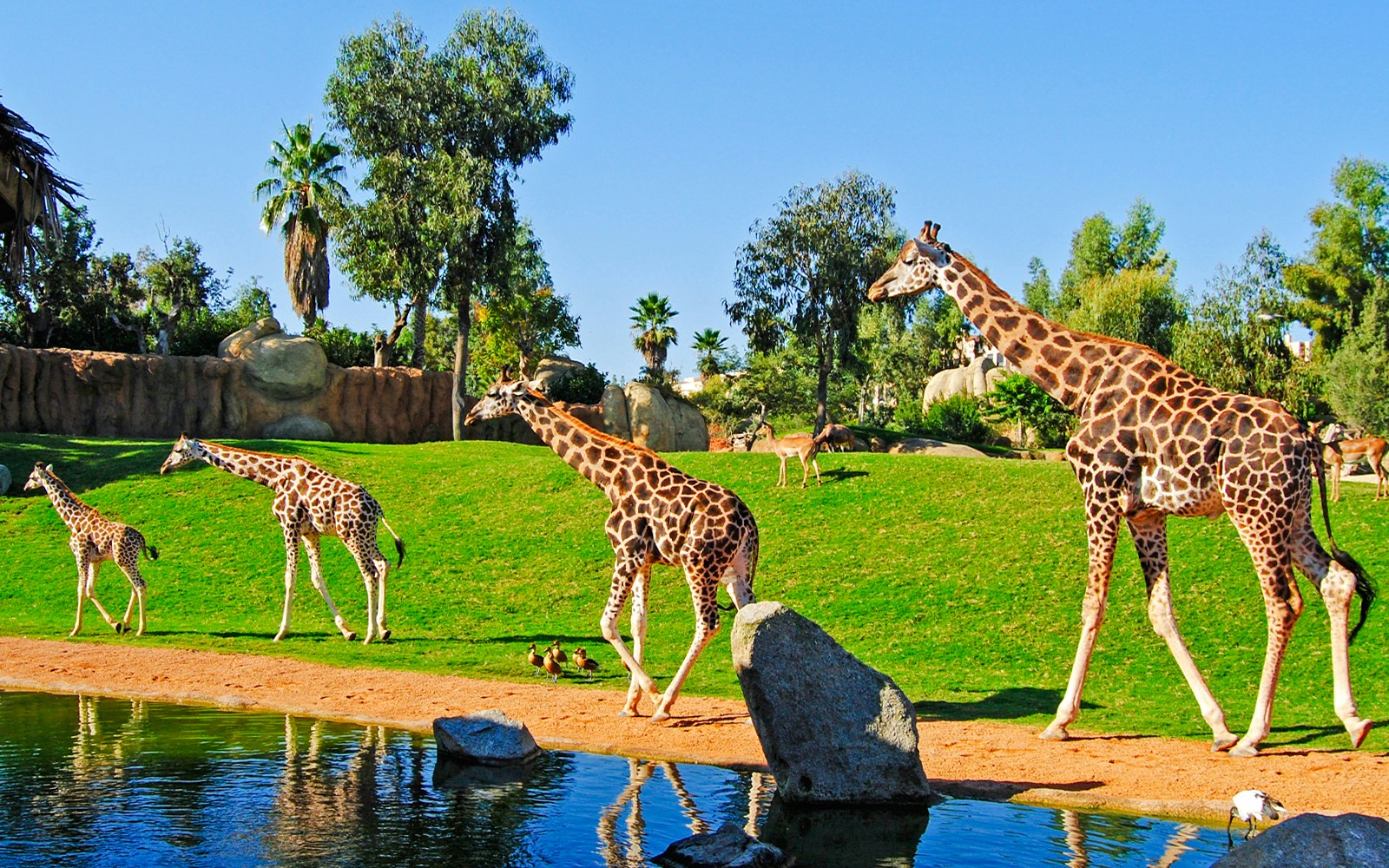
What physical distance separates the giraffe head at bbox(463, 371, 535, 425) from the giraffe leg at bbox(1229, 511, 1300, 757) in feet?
29.0

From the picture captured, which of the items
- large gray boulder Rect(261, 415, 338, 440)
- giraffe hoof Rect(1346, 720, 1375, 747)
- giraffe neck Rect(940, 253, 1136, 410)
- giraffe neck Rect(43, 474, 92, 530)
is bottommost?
giraffe hoof Rect(1346, 720, 1375, 747)

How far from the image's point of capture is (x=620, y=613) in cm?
1374

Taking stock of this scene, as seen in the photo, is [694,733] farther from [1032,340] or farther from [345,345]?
[345,345]

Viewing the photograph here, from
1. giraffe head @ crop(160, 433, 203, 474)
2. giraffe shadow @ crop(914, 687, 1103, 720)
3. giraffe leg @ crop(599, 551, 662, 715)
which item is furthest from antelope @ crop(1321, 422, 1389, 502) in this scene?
giraffe head @ crop(160, 433, 203, 474)

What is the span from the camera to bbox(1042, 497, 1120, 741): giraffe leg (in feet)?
40.7

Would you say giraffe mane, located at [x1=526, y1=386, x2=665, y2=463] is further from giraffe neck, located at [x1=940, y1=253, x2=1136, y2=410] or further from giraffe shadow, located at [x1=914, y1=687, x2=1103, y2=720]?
giraffe shadow, located at [x1=914, y1=687, x2=1103, y2=720]

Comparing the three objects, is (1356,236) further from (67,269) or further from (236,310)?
(67,269)

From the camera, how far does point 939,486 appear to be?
87.6 feet

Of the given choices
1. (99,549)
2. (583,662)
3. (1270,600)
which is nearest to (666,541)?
(583,662)

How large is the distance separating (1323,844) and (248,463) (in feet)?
60.4

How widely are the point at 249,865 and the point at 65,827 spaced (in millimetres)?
1861

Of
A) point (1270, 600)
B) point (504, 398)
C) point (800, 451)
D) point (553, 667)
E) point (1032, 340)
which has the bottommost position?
point (553, 667)

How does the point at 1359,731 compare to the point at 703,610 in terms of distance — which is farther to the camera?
the point at 703,610

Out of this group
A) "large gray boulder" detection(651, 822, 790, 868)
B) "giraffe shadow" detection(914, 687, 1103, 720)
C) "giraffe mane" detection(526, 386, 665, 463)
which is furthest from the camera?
"giraffe mane" detection(526, 386, 665, 463)
